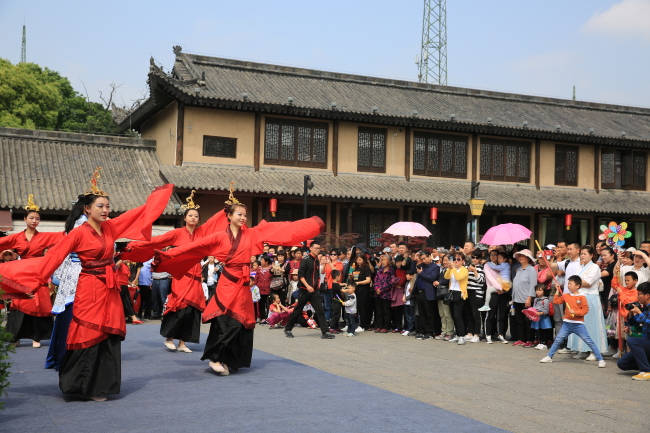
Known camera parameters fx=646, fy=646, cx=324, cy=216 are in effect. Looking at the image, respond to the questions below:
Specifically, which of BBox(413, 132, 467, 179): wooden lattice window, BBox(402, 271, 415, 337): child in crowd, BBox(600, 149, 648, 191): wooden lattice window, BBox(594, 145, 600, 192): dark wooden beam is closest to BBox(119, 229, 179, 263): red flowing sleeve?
BBox(402, 271, 415, 337): child in crowd

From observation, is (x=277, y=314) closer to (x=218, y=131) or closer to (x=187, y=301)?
(x=187, y=301)

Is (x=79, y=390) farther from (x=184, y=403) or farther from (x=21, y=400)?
(x=184, y=403)

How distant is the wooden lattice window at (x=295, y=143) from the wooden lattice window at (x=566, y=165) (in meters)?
9.84

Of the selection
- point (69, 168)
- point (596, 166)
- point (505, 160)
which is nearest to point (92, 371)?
point (69, 168)

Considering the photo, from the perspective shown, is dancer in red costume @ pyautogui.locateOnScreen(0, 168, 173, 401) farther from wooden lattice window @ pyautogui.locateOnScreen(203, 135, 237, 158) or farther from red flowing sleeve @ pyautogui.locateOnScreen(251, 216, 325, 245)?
wooden lattice window @ pyautogui.locateOnScreen(203, 135, 237, 158)

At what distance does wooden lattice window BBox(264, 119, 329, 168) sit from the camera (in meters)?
22.4

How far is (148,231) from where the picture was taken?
723cm

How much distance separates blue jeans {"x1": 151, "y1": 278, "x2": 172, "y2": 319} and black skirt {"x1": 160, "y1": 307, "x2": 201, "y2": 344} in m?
5.60

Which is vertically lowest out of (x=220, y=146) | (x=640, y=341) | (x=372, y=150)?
(x=640, y=341)

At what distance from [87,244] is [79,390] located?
1378mm

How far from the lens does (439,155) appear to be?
24.5 m

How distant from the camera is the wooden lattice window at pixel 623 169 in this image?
26562mm

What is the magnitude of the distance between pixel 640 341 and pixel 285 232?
4.45 m

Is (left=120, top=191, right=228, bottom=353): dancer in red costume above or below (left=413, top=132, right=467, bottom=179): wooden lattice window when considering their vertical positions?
below
